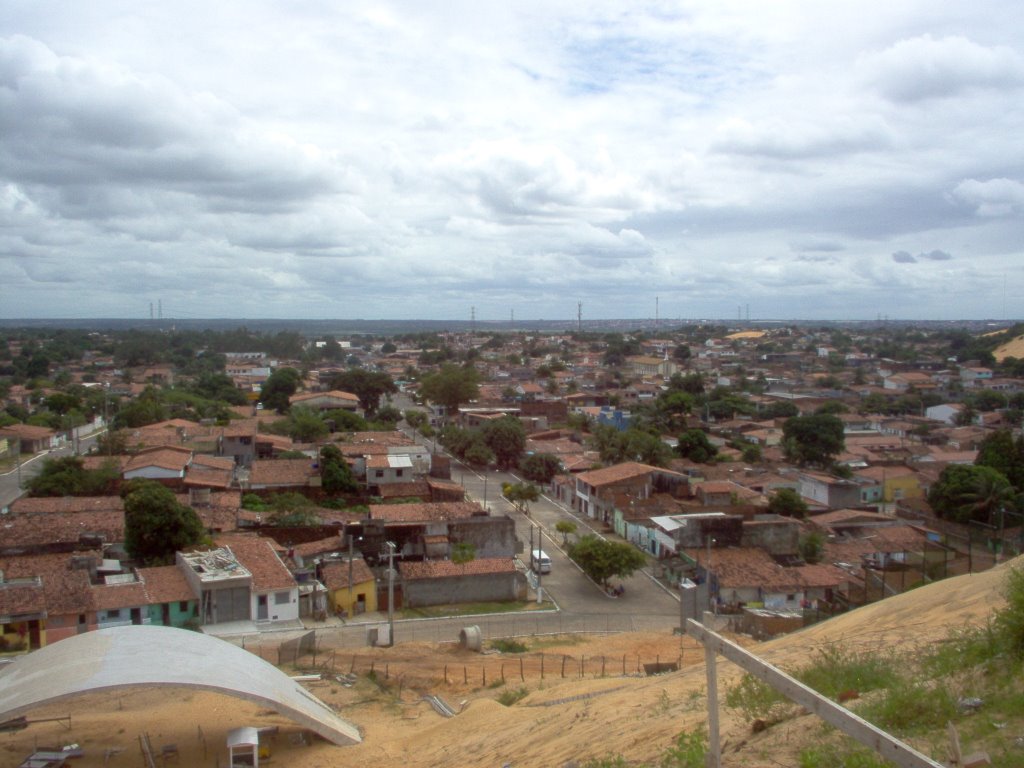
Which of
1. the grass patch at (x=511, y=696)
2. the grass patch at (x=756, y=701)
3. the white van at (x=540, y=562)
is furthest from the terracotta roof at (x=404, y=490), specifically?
the grass patch at (x=756, y=701)

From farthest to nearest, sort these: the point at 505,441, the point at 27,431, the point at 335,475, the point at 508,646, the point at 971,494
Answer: the point at 27,431 < the point at 505,441 < the point at 335,475 < the point at 971,494 < the point at 508,646

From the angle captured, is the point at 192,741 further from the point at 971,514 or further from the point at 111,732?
the point at 971,514

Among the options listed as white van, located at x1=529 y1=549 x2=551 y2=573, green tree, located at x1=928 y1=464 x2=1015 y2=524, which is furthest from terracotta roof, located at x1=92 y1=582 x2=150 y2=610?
green tree, located at x1=928 y1=464 x2=1015 y2=524

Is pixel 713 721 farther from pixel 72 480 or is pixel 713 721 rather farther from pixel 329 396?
pixel 329 396

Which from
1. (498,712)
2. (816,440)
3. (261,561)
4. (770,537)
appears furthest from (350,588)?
(816,440)

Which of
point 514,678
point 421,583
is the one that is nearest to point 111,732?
point 514,678

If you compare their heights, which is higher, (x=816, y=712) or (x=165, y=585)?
(x=816, y=712)
